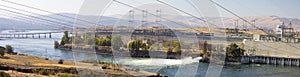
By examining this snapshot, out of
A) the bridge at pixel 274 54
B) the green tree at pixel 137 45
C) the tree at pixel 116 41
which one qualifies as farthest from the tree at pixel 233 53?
the tree at pixel 116 41

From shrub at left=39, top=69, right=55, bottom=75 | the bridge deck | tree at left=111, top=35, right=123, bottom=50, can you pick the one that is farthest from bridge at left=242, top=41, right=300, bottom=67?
shrub at left=39, top=69, right=55, bottom=75

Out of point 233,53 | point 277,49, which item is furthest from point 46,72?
point 277,49

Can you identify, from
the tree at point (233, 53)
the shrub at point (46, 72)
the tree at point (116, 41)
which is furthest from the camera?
the tree at point (233, 53)

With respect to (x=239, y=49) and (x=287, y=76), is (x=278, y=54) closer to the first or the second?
(x=239, y=49)

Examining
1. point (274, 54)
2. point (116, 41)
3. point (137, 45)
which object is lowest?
point (274, 54)

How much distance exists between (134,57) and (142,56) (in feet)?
0.76

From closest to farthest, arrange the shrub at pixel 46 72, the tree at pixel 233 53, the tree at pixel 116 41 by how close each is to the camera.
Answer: the shrub at pixel 46 72, the tree at pixel 116 41, the tree at pixel 233 53

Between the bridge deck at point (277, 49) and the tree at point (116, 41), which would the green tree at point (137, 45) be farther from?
the bridge deck at point (277, 49)

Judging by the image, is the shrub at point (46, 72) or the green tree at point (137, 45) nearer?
the shrub at point (46, 72)

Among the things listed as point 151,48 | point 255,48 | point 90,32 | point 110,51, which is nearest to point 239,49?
point 255,48

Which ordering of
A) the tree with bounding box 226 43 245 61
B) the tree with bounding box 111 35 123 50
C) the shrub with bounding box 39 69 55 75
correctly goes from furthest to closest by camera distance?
the tree with bounding box 226 43 245 61 → the tree with bounding box 111 35 123 50 → the shrub with bounding box 39 69 55 75

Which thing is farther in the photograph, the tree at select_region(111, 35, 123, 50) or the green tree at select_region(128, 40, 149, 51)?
the green tree at select_region(128, 40, 149, 51)

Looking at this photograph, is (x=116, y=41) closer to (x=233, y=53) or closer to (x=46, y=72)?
(x=233, y=53)

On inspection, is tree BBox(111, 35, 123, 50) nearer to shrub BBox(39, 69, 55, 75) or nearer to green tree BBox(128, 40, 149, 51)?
green tree BBox(128, 40, 149, 51)
